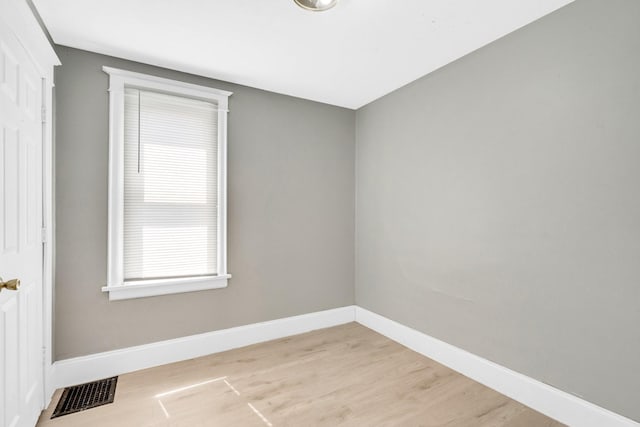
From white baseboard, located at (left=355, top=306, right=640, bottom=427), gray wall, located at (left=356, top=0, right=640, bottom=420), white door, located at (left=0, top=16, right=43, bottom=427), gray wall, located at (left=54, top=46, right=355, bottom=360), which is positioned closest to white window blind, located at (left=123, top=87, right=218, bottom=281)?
gray wall, located at (left=54, top=46, right=355, bottom=360)

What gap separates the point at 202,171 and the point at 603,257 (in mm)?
2901

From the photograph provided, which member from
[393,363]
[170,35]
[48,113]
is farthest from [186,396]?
[170,35]

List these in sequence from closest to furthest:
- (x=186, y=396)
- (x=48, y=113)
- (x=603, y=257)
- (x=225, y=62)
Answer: (x=603, y=257)
(x=48, y=113)
(x=186, y=396)
(x=225, y=62)

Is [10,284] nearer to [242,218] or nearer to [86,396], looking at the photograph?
[86,396]

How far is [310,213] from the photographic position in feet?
11.2

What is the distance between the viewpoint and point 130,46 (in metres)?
2.35

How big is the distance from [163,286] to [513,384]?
8.87ft

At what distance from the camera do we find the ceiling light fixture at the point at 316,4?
6.02ft

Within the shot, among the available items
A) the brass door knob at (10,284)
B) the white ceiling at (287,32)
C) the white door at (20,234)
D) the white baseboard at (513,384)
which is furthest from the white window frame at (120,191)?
the white baseboard at (513,384)

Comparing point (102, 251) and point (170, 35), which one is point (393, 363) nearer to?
point (102, 251)

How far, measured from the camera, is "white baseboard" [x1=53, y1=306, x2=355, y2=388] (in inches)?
92.0

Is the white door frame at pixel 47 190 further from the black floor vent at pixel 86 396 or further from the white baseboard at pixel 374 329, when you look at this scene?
the white baseboard at pixel 374 329

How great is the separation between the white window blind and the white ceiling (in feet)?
1.30

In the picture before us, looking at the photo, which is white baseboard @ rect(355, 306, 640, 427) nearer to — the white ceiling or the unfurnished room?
the unfurnished room
